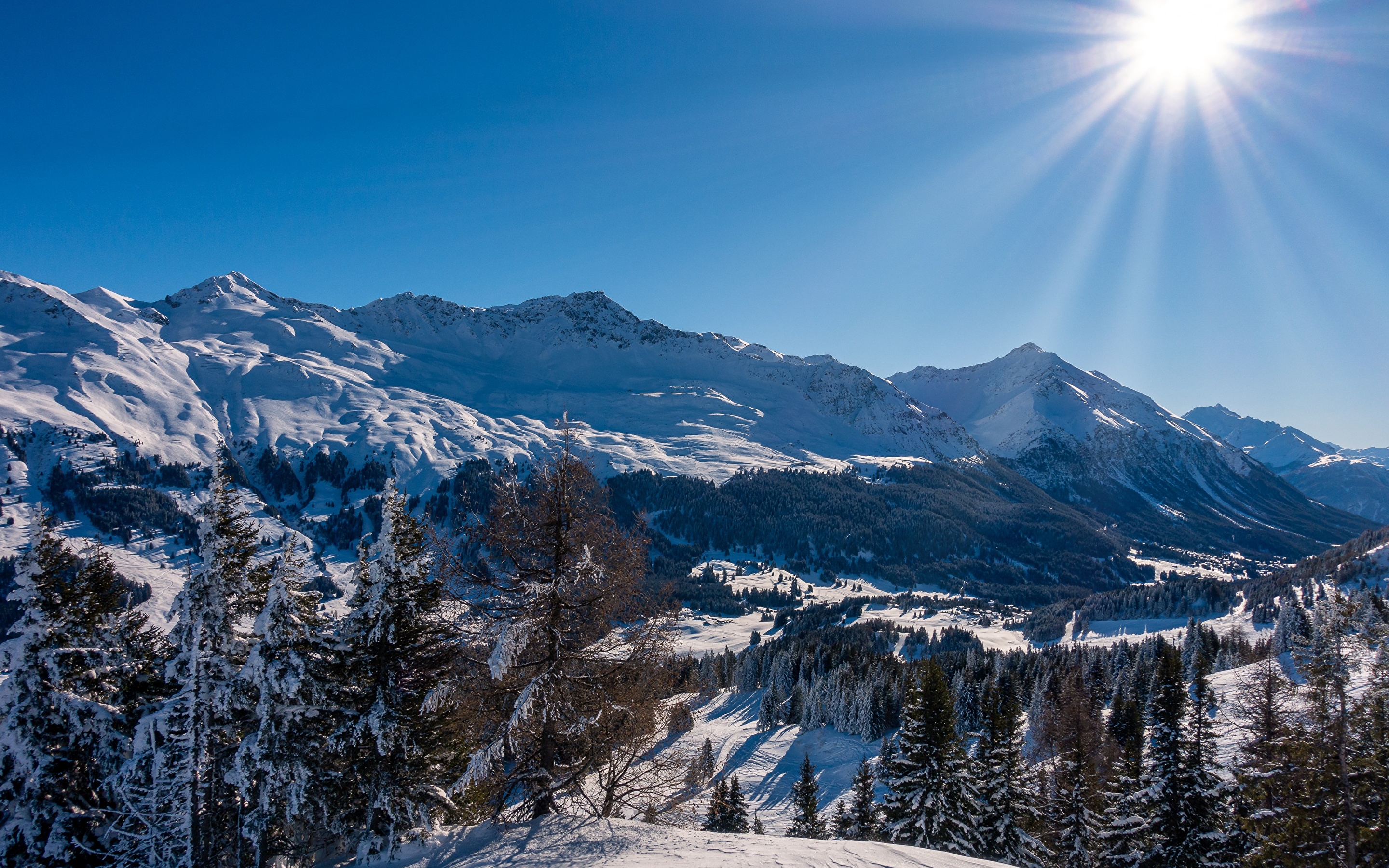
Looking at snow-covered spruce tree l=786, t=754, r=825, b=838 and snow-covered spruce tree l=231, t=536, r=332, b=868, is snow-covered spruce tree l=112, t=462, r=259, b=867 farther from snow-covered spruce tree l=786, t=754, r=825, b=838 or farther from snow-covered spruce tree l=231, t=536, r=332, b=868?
snow-covered spruce tree l=786, t=754, r=825, b=838

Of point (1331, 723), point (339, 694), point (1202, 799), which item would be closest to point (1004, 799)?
point (1202, 799)

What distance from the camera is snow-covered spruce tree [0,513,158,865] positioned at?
15250 millimetres

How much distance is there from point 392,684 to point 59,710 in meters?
8.76

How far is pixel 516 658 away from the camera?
12836mm

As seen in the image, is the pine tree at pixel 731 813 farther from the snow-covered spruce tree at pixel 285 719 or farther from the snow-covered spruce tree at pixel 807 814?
the snow-covered spruce tree at pixel 285 719

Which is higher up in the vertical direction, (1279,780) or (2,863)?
(1279,780)

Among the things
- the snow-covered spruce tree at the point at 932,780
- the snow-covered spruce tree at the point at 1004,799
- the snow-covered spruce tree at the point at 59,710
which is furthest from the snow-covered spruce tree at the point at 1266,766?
the snow-covered spruce tree at the point at 59,710

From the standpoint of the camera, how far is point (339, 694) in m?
16.4

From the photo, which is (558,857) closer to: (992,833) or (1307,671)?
(1307,671)

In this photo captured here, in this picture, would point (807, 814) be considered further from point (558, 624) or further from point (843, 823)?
point (558, 624)

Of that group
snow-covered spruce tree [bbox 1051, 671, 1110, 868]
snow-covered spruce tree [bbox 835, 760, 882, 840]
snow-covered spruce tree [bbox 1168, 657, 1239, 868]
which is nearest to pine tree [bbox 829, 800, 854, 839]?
snow-covered spruce tree [bbox 835, 760, 882, 840]

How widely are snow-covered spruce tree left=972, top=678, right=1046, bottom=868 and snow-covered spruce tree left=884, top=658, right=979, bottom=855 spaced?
135 centimetres

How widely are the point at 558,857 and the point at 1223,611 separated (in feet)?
852

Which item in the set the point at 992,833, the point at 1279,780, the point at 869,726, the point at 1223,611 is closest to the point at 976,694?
the point at 869,726
